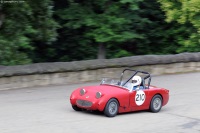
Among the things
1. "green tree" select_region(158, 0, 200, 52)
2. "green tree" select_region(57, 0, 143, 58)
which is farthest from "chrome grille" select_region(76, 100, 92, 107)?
"green tree" select_region(158, 0, 200, 52)

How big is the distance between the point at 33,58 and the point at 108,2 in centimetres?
589

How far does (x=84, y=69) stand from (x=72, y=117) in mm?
6928

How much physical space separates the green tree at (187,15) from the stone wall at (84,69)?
2.75 m

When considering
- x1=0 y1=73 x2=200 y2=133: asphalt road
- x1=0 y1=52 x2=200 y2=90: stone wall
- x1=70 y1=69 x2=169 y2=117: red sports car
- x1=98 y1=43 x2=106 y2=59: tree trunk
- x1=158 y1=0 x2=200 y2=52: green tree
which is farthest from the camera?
x1=98 y1=43 x2=106 y2=59: tree trunk

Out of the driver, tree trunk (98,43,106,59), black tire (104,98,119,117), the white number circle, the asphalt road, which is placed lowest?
the asphalt road

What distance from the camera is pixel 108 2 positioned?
25672mm

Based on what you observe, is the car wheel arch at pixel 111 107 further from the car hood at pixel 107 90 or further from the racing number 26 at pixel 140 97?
the racing number 26 at pixel 140 97

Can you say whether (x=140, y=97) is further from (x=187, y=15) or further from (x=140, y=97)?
(x=187, y=15)

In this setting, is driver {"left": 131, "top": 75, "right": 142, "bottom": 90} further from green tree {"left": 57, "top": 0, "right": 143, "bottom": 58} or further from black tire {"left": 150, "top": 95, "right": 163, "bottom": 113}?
green tree {"left": 57, "top": 0, "right": 143, "bottom": 58}

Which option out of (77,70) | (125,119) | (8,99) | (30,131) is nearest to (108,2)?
(77,70)

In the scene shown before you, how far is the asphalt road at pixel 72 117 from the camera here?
36.5ft

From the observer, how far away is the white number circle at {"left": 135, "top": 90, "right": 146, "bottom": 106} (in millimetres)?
13031

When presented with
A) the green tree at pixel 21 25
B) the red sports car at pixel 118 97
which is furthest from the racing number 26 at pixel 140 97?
the green tree at pixel 21 25

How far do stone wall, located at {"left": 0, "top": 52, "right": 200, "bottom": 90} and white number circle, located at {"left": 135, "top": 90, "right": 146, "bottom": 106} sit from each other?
5.63m
